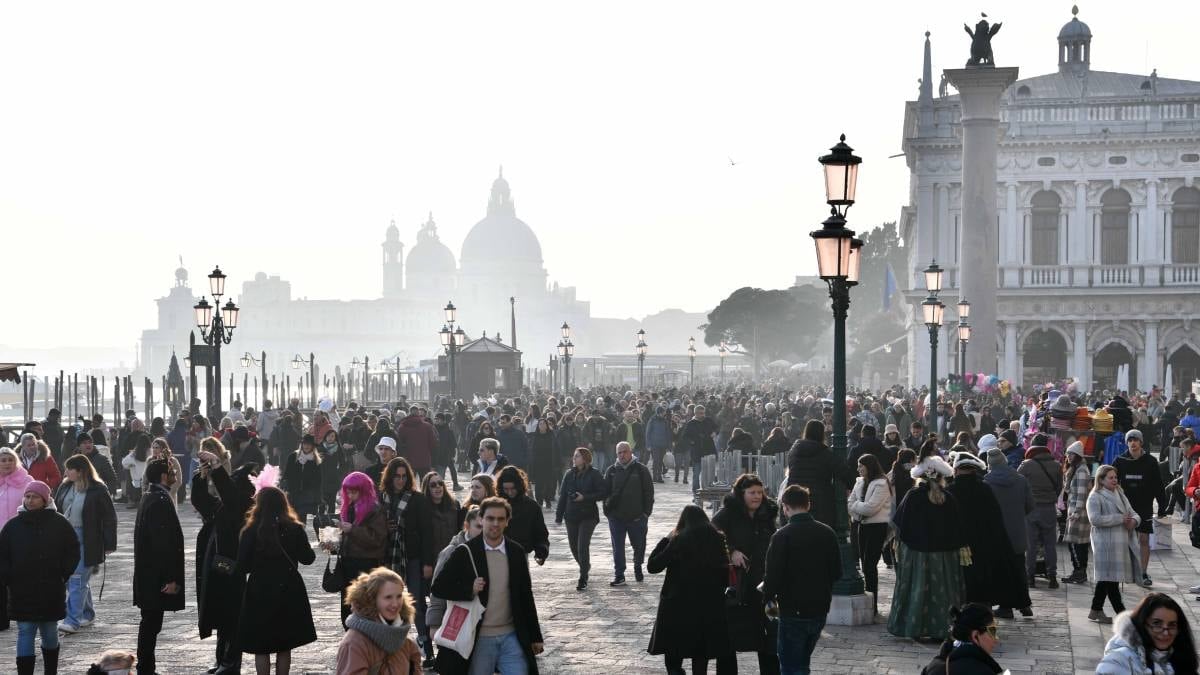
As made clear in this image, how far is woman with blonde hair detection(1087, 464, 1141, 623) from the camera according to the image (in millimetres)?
11359

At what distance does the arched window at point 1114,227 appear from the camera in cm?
5172

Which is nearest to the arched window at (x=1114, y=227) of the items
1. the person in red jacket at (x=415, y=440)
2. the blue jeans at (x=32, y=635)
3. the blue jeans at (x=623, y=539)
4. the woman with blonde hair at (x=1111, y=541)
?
the person in red jacket at (x=415, y=440)

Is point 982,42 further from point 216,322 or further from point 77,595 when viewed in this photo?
point 77,595

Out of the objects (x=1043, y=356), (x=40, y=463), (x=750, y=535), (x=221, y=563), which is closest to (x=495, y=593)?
(x=750, y=535)

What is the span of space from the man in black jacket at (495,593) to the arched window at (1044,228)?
47.2 m

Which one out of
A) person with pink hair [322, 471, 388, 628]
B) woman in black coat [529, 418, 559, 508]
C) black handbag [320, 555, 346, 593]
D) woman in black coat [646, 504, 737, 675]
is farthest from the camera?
woman in black coat [529, 418, 559, 508]

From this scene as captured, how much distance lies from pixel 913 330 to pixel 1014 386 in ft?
13.6

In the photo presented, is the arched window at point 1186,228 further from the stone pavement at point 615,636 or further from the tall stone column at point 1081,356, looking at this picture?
the stone pavement at point 615,636

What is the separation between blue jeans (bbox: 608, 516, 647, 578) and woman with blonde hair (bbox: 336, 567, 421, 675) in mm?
7507

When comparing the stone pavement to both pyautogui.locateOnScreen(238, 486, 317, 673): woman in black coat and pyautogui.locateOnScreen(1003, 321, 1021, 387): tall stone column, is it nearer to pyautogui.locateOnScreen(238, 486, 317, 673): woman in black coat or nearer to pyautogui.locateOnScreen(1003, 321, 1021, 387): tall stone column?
pyautogui.locateOnScreen(238, 486, 317, 673): woman in black coat

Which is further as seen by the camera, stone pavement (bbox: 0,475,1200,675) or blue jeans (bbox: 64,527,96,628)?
blue jeans (bbox: 64,527,96,628)

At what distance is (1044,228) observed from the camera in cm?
5250

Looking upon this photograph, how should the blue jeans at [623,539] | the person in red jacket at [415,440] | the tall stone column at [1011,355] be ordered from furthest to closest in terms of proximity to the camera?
1. the tall stone column at [1011,355]
2. the person in red jacket at [415,440]
3. the blue jeans at [623,539]

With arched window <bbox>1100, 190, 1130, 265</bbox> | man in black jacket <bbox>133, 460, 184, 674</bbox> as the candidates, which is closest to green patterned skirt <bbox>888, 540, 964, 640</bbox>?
man in black jacket <bbox>133, 460, 184, 674</bbox>
